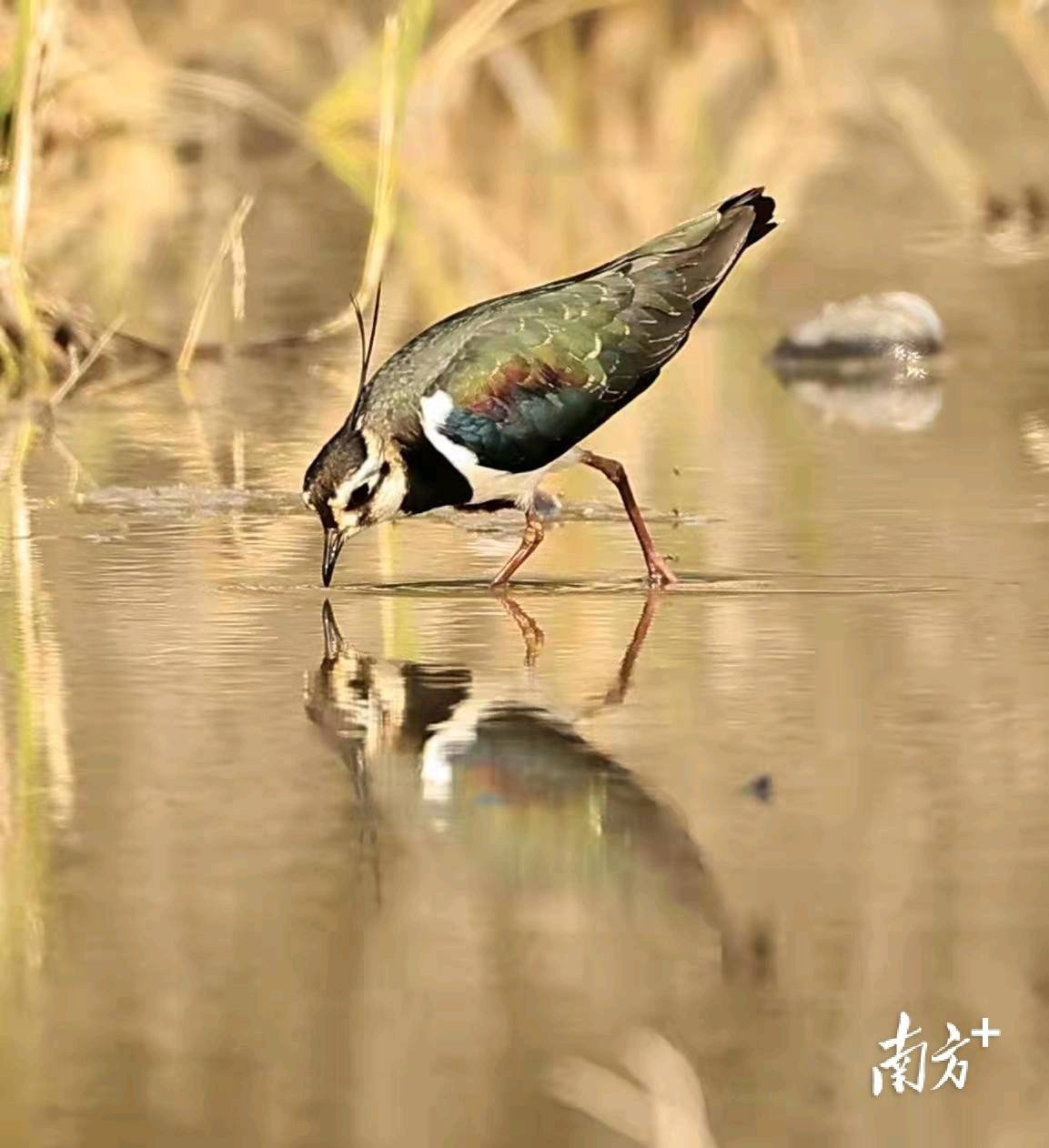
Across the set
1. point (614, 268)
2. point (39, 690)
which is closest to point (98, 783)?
point (39, 690)

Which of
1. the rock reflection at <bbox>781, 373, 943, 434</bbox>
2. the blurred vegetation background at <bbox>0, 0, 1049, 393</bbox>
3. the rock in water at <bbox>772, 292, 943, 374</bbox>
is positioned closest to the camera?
the rock reflection at <bbox>781, 373, 943, 434</bbox>

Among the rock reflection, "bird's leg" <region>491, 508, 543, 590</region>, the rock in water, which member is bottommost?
"bird's leg" <region>491, 508, 543, 590</region>

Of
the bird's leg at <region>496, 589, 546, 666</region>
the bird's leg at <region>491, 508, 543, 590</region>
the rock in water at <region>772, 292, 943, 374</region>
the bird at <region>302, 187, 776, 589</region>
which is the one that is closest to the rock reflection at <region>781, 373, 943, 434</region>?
the rock in water at <region>772, 292, 943, 374</region>

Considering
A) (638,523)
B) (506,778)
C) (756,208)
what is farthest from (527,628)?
(756,208)

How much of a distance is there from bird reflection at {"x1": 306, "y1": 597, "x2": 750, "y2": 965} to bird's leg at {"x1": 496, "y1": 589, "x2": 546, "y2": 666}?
18 cm

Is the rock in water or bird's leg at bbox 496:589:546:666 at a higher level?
the rock in water

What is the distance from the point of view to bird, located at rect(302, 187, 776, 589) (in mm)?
7188

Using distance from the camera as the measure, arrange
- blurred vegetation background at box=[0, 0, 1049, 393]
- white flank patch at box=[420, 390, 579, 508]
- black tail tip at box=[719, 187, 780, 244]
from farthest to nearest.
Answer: blurred vegetation background at box=[0, 0, 1049, 393], black tail tip at box=[719, 187, 780, 244], white flank patch at box=[420, 390, 579, 508]

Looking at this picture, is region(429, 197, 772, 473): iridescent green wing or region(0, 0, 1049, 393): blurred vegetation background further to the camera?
region(0, 0, 1049, 393): blurred vegetation background

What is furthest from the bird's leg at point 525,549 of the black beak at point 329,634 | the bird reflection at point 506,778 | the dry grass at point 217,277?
the dry grass at point 217,277

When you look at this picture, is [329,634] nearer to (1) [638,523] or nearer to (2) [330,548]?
(2) [330,548]

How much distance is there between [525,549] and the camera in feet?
24.3

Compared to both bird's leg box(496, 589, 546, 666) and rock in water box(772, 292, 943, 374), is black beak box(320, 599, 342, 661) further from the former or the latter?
rock in water box(772, 292, 943, 374)

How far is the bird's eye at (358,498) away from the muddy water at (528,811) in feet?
0.70
